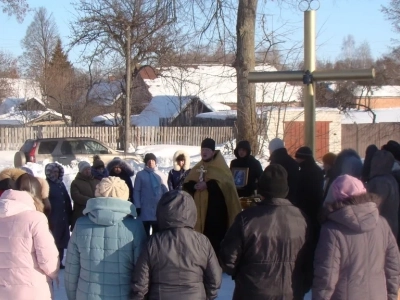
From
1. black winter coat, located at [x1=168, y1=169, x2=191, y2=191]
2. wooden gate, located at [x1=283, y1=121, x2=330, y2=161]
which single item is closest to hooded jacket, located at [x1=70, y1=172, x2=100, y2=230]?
black winter coat, located at [x1=168, y1=169, x2=191, y2=191]

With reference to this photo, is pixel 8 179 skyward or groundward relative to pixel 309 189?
skyward

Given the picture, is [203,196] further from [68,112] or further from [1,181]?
[68,112]

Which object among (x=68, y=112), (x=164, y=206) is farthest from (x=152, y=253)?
(x=68, y=112)

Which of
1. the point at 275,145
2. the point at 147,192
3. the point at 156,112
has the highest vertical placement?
the point at 156,112

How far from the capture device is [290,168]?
7.76 m

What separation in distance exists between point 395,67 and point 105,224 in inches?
1234

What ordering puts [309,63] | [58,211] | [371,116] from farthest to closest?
1. [371,116]
2. [58,211]
3. [309,63]

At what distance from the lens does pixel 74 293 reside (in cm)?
486

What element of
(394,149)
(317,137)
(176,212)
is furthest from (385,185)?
(317,137)

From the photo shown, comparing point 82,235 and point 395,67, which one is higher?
point 395,67

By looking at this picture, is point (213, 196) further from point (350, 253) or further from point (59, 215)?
point (350, 253)

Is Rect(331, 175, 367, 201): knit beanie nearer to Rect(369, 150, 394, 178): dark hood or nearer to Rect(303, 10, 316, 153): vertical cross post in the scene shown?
Rect(369, 150, 394, 178): dark hood

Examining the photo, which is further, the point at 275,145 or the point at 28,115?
the point at 28,115

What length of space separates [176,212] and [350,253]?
4.21 ft
